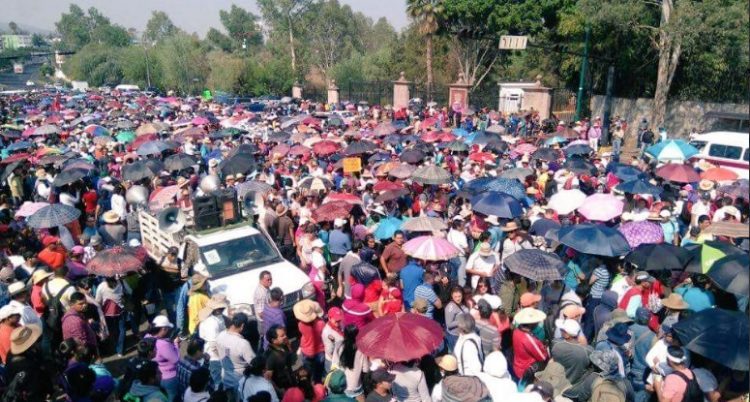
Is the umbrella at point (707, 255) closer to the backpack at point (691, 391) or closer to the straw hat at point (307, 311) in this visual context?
the backpack at point (691, 391)

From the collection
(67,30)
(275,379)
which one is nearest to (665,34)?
(275,379)

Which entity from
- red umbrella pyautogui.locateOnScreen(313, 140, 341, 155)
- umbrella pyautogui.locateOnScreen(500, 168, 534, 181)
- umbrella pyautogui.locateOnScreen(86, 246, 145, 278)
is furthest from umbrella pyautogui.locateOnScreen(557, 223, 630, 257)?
red umbrella pyautogui.locateOnScreen(313, 140, 341, 155)

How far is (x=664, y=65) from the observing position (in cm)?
2342

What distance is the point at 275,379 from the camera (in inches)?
204

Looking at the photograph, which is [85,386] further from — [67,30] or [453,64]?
[67,30]

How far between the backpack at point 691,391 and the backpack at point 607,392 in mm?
548

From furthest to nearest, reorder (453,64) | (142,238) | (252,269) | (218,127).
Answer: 1. (453,64)
2. (218,127)
3. (142,238)
4. (252,269)

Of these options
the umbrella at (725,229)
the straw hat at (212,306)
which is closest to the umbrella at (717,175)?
the umbrella at (725,229)

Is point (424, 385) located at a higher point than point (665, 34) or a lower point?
lower

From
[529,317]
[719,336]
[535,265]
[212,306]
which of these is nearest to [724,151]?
[535,265]

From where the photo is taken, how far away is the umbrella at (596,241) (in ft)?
24.4

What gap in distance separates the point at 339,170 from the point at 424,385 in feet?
29.8

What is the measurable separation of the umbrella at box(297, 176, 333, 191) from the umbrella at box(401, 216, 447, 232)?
3.31m

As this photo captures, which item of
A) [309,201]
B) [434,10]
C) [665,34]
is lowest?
[309,201]
